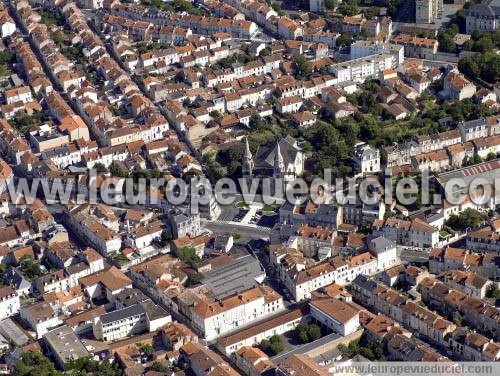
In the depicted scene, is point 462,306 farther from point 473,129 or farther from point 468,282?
point 473,129

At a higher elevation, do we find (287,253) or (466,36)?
(466,36)

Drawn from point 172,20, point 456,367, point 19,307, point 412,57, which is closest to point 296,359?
point 456,367

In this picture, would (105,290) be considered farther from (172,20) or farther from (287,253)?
(172,20)

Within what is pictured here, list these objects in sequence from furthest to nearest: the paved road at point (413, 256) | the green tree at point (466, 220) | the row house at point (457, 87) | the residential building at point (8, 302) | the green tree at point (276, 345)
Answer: the row house at point (457, 87), the green tree at point (466, 220), the paved road at point (413, 256), the residential building at point (8, 302), the green tree at point (276, 345)

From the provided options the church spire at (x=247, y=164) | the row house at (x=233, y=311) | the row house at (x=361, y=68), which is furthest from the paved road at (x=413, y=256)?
the row house at (x=361, y=68)

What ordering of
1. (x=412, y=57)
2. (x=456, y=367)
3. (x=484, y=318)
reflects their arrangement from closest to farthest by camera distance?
(x=456, y=367), (x=484, y=318), (x=412, y=57)

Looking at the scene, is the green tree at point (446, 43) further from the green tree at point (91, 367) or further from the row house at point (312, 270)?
the green tree at point (91, 367)

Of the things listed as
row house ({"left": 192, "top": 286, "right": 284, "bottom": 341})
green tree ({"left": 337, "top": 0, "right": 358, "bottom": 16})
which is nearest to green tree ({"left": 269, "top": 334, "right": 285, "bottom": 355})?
row house ({"left": 192, "top": 286, "right": 284, "bottom": 341})

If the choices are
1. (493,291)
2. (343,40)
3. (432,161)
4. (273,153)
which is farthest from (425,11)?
(493,291)
